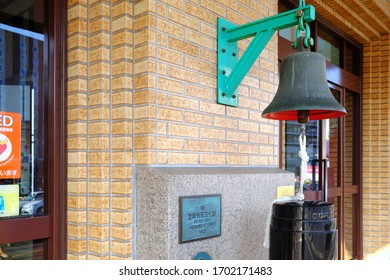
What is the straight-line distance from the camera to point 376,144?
5.39 metres

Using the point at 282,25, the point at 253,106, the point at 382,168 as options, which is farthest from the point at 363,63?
the point at 282,25

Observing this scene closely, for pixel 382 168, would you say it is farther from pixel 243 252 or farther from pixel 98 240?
pixel 98 240

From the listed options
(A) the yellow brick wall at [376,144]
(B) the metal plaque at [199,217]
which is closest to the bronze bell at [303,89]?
(B) the metal plaque at [199,217]

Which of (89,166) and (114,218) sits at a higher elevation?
(89,166)

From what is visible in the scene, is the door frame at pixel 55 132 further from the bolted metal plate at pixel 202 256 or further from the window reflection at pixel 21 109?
the bolted metal plate at pixel 202 256

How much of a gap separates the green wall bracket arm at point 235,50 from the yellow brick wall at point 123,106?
178 millimetres

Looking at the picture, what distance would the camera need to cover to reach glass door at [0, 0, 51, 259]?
2.00m

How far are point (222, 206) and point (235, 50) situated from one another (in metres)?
0.98

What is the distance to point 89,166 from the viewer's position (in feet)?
6.93

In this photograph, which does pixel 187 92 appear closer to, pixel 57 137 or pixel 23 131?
pixel 57 137

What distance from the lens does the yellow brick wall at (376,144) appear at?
532 centimetres

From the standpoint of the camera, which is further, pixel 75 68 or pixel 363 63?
pixel 363 63

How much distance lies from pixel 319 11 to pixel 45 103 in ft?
10.6

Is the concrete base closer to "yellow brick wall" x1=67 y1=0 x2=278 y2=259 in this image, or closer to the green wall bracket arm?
"yellow brick wall" x1=67 y1=0 x2=278 y2=259
